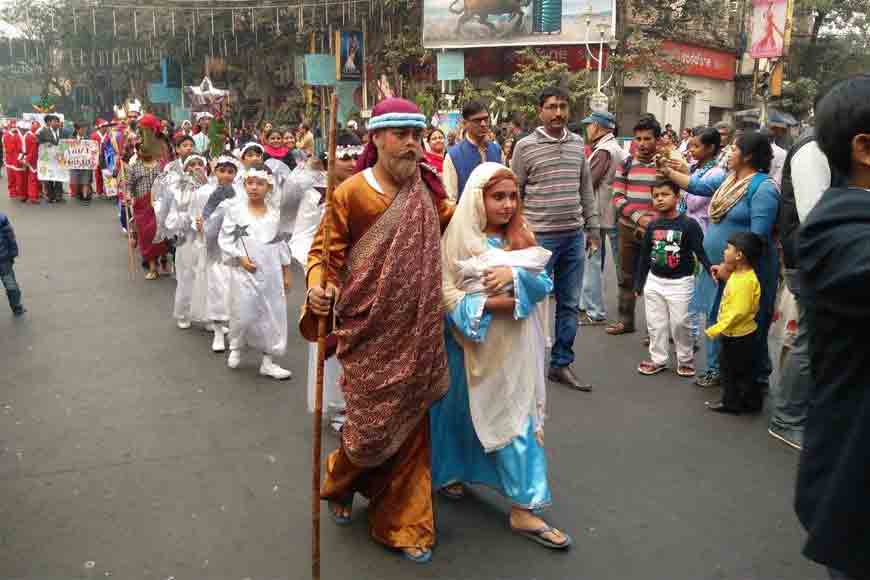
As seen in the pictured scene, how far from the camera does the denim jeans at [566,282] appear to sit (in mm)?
5262

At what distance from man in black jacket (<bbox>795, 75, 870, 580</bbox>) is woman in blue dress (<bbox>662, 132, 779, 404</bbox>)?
2967 millimetres

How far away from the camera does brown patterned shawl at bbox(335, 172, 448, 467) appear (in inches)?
121

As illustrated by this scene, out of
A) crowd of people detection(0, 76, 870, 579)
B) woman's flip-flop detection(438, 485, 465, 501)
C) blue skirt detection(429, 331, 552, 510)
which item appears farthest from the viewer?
woman's flip-flop detection(438, 485, 465, 501)

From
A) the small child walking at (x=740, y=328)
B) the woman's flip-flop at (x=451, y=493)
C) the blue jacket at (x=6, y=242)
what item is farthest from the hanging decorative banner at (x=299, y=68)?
the woman's flip-flop at (x=451, y=493)

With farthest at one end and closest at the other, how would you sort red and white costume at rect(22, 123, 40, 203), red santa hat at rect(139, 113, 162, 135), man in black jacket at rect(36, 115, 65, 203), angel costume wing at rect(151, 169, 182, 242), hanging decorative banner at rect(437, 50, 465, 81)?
hanging decorative banner at rect(437, 50, 465, 81), red and white costume at rect(22, 123, 40, 203), man in black jacket at rect(36, 115, 65, 203), red santa hat at rect(139, 113, 162, 135), angel costume wing at rect(151, 169, 182, 242)

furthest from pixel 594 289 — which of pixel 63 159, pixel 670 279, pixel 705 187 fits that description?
pixel 63 159

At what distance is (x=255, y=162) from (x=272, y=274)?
1027 millimetres

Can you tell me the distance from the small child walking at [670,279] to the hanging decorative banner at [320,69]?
23924 millimetres

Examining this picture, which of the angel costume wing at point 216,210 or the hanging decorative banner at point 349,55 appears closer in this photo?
the angel costume wing at point 216,210

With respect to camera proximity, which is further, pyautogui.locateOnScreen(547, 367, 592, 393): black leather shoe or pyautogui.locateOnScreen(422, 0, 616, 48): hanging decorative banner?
pyautogui.locateOnScreen(422, 0, 616, 48): hanging decorative banner

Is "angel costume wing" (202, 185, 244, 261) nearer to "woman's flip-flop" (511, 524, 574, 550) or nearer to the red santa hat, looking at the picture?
"woman's flip-flop" (511, 524, 574, 550)

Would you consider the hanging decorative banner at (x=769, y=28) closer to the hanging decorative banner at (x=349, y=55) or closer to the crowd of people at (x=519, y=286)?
the crowd of people at (x=519, y=286)

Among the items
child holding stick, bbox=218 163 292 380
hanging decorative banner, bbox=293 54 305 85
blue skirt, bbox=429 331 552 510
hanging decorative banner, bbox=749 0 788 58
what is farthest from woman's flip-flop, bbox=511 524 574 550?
hanging decorative banner, bbox=293 54 305 85

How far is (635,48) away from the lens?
23.5m
